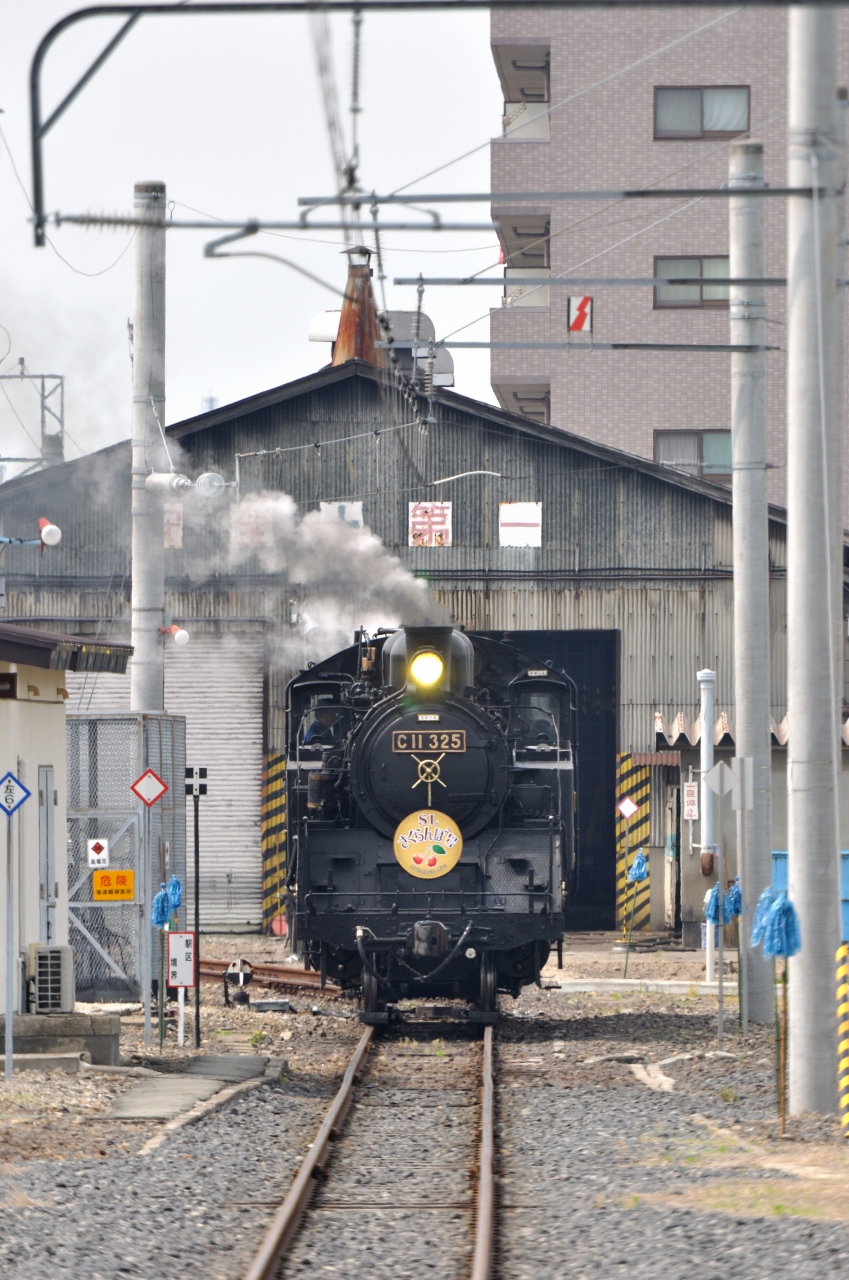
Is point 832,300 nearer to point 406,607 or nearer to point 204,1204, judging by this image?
point 204,1204

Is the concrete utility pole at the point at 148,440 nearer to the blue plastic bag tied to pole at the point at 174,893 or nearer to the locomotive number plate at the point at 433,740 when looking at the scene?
the blue plastic bag tied to pole at the point at 174,893

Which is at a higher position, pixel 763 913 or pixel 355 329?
pixel 355 329

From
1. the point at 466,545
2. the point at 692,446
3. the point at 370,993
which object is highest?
the point at 692,446

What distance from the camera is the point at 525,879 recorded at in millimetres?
16688

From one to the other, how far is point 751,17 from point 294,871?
91.0 ft

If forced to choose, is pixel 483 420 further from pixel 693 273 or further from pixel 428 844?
pixel 428 844

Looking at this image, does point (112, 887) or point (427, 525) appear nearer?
point (112, 887)

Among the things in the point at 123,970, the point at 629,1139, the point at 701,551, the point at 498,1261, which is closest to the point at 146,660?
the point at 123,970

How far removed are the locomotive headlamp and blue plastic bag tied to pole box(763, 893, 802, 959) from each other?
5646mm

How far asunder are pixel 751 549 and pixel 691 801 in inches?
389

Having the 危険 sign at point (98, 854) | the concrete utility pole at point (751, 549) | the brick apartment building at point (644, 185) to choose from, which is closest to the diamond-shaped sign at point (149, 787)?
the 危険 sign at point (98, 854)

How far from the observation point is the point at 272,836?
96.5ft

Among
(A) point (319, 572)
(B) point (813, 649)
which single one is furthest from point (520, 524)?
(B) point (813, 649)

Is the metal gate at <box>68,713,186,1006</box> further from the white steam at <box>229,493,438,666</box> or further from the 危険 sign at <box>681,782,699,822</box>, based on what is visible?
the white steam at <box>229,493,438,666</box>
